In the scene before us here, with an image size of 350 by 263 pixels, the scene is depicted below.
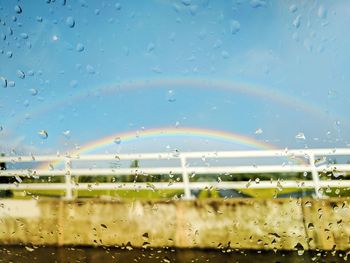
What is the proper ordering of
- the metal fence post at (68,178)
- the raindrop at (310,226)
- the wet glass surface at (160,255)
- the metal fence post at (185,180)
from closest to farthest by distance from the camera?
the wet glass surface at (160,255), the raindrop at (310,226), the metal fence post at (185,180), the metal fence post at (68,178)

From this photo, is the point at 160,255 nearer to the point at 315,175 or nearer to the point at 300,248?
the point at 300,248

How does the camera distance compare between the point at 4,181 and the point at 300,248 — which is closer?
the point at 300,248

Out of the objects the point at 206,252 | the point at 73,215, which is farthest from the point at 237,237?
the point at 73,215

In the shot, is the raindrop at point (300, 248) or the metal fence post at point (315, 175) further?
the metal fence post at point (315, 175)

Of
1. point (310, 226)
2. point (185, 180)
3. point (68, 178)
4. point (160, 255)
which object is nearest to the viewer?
point (310, 226)

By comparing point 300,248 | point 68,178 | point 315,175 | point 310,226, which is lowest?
point 300,248

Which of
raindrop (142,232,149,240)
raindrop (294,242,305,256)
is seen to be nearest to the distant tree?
raindrop (142,232,149,240)

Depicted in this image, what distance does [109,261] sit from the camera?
16.0 ft

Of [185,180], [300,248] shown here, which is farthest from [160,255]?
[300,248]

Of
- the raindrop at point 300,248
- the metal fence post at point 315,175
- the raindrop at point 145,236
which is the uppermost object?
the metal fence post at point 315,175

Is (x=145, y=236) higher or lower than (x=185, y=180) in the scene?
lower

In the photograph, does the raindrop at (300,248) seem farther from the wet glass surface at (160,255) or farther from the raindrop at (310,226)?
the raindrop at (310,226)

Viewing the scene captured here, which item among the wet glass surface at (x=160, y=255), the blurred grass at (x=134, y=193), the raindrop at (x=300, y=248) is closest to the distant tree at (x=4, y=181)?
the blurred grass at (x=134, y=193)

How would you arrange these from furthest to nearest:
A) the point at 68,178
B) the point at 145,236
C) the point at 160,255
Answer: the point at 68,178
the point at 145,236
the point at 160,255
